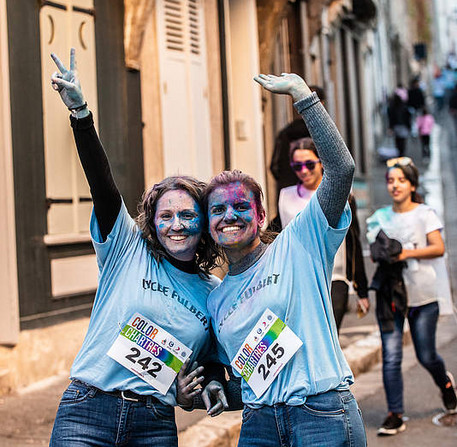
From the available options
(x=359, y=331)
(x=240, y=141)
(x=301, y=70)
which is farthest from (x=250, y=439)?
(x=301, y=70)

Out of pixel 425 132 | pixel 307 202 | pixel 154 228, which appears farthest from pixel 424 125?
pixel 154 228

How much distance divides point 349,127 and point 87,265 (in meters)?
14.3

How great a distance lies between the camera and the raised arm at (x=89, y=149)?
317 cm

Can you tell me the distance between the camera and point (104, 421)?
10.3 ft

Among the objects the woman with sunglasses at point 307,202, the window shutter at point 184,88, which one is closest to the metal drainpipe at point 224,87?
the window shutter at point 184,88

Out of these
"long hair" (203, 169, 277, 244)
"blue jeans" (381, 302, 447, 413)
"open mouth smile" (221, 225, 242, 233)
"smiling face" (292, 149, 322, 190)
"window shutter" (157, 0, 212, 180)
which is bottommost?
"blue jeans" (381, 302, 447, 413)

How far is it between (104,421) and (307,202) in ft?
9.19

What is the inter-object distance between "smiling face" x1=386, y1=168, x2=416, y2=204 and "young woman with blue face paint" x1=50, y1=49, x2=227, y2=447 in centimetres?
341

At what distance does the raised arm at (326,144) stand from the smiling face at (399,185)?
11.8 feet

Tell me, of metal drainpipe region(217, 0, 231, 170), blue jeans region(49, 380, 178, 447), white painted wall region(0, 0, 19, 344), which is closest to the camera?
blue jeans region(49, 380, 178, 447)

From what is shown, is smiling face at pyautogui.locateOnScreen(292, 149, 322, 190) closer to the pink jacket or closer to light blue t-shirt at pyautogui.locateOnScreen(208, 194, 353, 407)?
light blue t-shirt at pyautogui.locateOnScreen(208, 194, 353, 407)

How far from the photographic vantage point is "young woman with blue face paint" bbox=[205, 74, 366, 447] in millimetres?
3025

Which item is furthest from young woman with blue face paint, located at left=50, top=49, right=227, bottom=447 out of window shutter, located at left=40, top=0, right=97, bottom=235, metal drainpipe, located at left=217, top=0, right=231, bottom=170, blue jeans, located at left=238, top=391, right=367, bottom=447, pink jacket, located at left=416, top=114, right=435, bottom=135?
pink jacket, located at left=416, top=114, right=435, bottom=135

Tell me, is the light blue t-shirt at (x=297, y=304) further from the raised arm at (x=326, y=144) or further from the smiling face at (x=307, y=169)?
the smiling face at (x=307, y=169)
